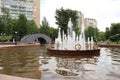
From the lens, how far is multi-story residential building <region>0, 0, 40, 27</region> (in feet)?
288

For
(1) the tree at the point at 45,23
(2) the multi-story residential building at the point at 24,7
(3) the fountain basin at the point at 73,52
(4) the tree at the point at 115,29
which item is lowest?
(3) the fountain basin at the point at 73,52

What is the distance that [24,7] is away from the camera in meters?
92.8

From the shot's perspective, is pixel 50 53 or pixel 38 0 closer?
pixel 50 53

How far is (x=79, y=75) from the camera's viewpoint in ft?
30.0

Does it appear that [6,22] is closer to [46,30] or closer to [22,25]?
[22,25]

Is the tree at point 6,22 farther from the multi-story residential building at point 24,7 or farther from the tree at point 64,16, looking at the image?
the multi-story residential building at point 24,7

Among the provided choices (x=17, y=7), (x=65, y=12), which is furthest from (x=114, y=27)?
(x=17, y=7)

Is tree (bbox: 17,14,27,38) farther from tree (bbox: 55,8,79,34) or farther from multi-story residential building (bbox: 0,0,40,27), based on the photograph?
multi-story residential building (bbox: 0,0,40,27)

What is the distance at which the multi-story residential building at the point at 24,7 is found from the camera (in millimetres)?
87688

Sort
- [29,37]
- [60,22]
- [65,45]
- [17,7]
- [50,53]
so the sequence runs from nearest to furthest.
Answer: [50,53]
[65,45]
[29,37]
[60,22]
[17,7]

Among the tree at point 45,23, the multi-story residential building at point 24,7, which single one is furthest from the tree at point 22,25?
the multi-story residential building at point 24,7

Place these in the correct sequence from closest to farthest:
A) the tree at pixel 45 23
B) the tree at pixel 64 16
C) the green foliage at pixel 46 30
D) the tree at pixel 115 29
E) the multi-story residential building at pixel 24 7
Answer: the tree at pixel 115 29
the tree at pixel 64 16
the green foliage at pixel 46 30
the tree at pixel 45 23
the multi-story residential building at pixel 24 7

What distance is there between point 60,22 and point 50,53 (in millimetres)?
38456

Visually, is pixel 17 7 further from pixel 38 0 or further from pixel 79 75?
pixel 79 75
